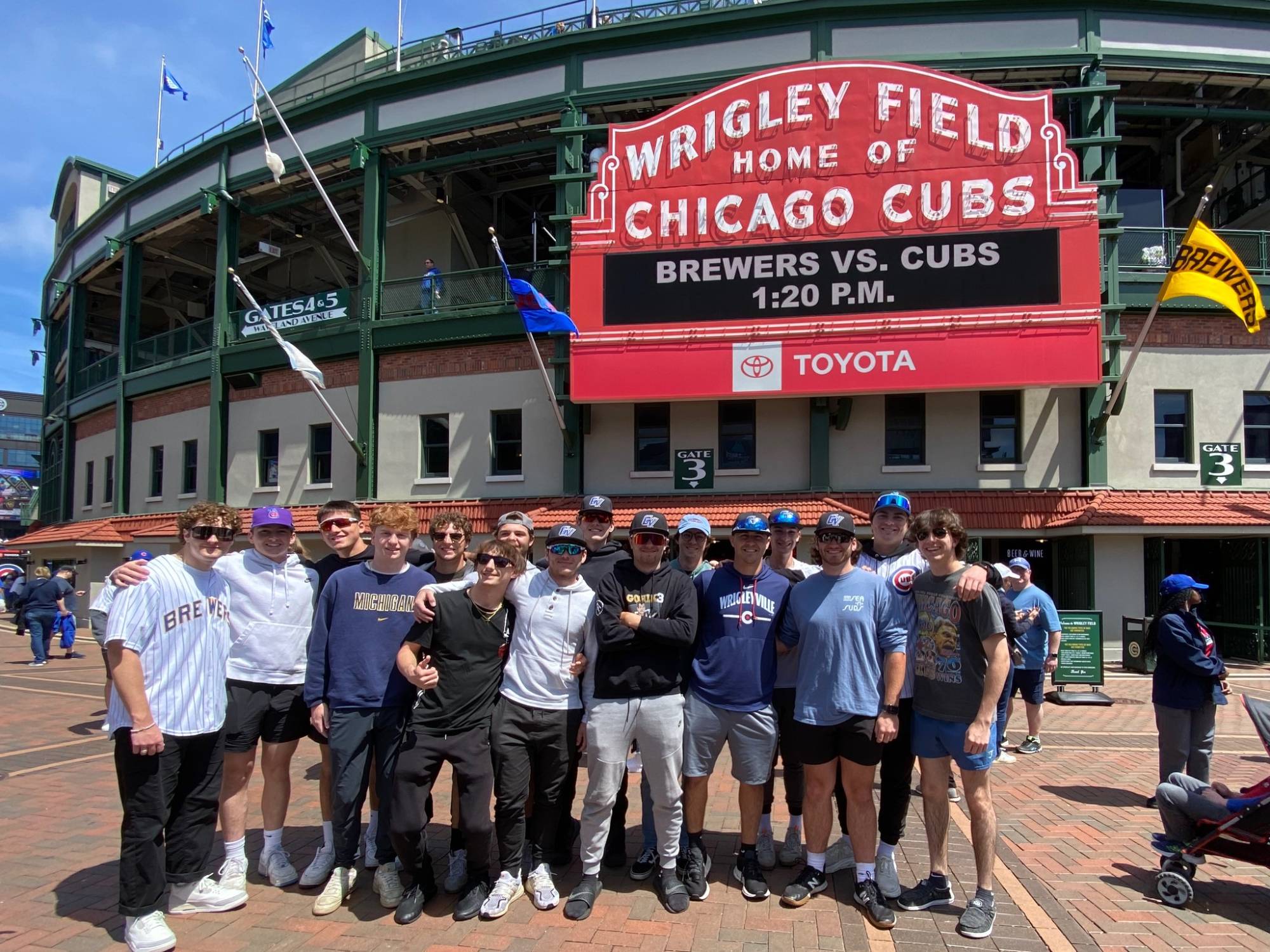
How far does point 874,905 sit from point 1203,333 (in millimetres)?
14461

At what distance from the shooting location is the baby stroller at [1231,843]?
4078mm

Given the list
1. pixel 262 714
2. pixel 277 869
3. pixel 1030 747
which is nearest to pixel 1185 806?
pixel 1030 747

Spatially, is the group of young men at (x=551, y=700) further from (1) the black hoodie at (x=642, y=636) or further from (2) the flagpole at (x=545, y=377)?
(2) the flagpole at (x=545, y=377)

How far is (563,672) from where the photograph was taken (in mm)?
4297

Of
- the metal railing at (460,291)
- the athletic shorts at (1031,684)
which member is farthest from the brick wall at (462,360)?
the athletic shorts at (1031,684)

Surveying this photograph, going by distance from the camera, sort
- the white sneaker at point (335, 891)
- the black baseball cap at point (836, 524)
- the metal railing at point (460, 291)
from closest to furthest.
→ the white sneaker at point (335, 891) → the black baseball cap at point (836, 524) → the metal railing at point (460, 291)

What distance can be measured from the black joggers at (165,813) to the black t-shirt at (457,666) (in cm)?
106

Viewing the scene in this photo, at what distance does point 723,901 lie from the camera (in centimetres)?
421

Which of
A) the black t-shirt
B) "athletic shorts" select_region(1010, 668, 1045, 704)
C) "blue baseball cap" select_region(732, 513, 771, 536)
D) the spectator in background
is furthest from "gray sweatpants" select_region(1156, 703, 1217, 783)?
the black t-shirt

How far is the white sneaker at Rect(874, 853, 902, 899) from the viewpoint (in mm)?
4180

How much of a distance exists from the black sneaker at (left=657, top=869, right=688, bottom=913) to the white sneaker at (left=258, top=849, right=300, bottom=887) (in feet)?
6.75

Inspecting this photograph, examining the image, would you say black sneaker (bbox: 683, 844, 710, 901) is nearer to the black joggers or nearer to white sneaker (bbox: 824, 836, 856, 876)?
white sneaker (bbox: 824, 836, 856, 876)

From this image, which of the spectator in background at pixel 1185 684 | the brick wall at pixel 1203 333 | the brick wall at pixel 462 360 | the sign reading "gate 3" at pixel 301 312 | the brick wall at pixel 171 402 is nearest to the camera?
the spectator in background at pixel 1185 684

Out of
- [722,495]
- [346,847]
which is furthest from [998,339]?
[346,847]
